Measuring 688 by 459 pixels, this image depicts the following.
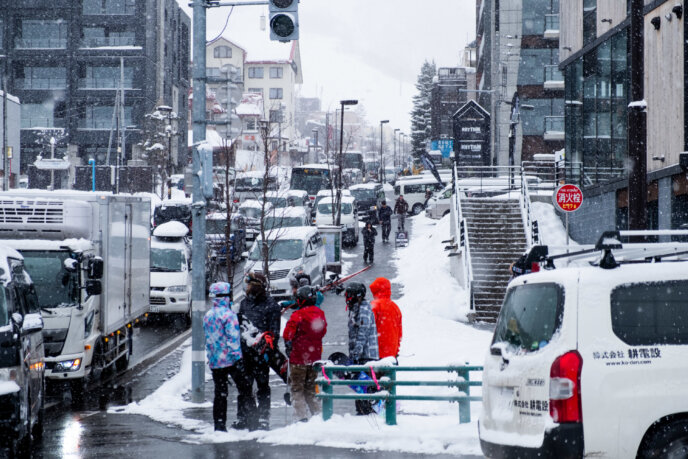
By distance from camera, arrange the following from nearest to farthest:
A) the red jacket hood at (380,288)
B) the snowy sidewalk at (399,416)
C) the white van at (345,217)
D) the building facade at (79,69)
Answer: the snowy sidewalk at (399,416) < the red jacket hood at (380,288) < the white van at (345,217) < the building facade at (79,69)

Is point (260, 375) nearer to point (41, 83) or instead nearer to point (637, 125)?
point (637, 125)

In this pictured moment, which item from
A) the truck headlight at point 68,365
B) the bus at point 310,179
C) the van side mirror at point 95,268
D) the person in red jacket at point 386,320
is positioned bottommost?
the truck headlight at point 68,365

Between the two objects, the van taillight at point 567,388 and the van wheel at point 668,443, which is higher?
the van taillight at point 567,388

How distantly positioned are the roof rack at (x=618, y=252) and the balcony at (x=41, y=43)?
74442 mm

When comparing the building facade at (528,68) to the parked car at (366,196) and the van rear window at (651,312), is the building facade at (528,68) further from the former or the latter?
the van rear window at (651,312)

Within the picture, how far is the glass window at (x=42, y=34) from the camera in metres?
75.9

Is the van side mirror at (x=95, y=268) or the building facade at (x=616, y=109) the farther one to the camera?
the building facade at (x=616, y=109)

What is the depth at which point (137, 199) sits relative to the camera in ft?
58.0

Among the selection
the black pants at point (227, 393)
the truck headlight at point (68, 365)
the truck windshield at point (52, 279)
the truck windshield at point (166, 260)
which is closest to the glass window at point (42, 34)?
the truck windshield at point (166, 260)

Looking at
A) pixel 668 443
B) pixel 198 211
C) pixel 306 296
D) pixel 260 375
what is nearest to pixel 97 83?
pixel 198 211

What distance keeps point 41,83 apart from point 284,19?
70257mm

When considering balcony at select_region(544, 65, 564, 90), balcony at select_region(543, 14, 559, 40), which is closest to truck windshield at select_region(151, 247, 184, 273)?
balcony at select_region(544, 65, 564, 90)

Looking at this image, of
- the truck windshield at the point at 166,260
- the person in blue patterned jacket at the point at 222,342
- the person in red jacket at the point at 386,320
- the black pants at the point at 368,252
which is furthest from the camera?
the black pants at the point at 368,252

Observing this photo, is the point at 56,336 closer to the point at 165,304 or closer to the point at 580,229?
the point at 165,304
